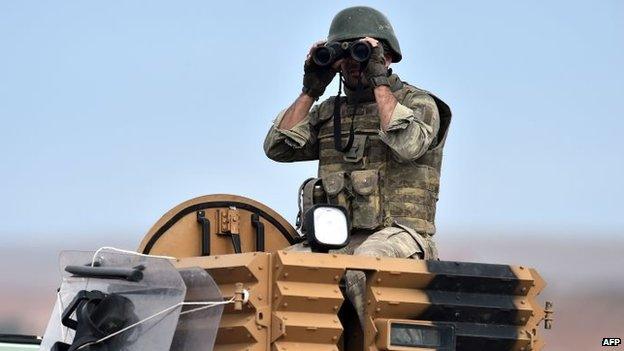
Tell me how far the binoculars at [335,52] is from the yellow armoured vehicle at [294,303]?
138cm

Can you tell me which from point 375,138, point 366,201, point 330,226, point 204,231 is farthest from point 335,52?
point 330,226

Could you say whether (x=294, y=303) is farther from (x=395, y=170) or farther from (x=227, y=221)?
(x=395, y=170)

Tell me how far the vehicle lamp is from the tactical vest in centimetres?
118

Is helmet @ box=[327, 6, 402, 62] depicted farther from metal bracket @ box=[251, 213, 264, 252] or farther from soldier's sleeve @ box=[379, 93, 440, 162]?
metal bracket @ box=[251, 213, 264, 252]

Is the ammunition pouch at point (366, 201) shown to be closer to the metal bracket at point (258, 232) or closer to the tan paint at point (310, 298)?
the metal bracket at point (258, 232)

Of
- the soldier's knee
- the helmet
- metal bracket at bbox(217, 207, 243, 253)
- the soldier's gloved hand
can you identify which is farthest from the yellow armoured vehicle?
the helmet

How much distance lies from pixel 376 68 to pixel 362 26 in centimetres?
54

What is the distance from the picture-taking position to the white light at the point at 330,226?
814cm

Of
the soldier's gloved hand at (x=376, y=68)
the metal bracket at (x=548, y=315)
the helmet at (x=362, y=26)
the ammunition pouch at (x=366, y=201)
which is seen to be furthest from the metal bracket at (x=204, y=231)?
the metal bracket at (x=548, y=315)

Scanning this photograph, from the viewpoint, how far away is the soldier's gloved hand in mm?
9320

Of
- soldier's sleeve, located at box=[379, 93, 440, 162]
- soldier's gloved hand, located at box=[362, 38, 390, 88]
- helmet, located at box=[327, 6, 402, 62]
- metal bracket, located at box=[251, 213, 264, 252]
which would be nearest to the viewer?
soldier's sleeve, located at box=[379, 93, 440, 162]

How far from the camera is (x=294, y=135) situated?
9961 millimetres

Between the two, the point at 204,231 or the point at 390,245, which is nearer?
the point at 390,245

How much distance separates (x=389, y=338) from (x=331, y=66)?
221 cm
